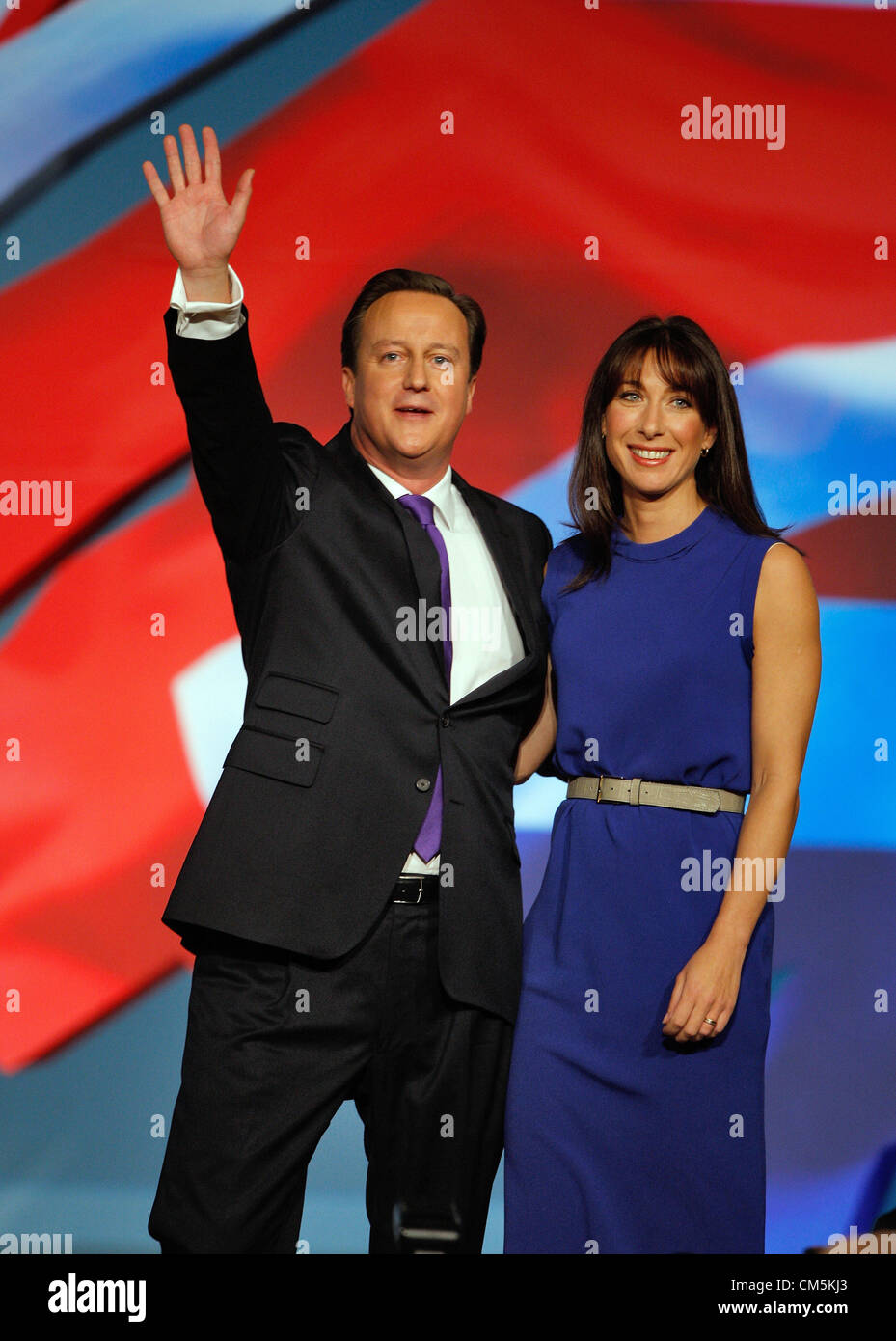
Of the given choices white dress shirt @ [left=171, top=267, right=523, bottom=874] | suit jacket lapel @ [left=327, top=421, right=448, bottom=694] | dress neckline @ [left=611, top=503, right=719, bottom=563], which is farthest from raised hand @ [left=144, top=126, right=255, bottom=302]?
dress neckline @ [left=611, top=503, right=719, bottom=563]

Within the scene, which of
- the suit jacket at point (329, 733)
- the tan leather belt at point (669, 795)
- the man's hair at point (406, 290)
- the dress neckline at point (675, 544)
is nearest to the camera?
the suit jacket at point (329, 733)

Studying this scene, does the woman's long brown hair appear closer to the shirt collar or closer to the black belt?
the shirt collar

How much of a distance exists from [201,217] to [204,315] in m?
0.14

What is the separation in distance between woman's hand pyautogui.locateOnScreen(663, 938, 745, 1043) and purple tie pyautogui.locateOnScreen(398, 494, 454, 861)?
411 mm

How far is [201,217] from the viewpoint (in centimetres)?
200

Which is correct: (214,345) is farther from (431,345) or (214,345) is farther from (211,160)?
(431,345)

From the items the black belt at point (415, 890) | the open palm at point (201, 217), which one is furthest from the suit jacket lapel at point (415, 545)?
the open palm at point (201, 217)

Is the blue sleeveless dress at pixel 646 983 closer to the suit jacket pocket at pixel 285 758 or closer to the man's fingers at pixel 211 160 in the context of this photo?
the suit jacket pocket at pixel 285 758

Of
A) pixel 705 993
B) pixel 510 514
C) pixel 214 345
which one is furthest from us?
pixel 510 514

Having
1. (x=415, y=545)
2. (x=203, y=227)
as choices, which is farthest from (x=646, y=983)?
(x=203, y=227)

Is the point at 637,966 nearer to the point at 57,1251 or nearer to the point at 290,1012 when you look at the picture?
the point at 290,1012

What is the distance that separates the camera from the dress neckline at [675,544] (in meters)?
2.28

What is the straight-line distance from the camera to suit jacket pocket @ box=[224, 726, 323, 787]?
211 centimetres

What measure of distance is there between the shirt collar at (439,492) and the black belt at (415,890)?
58cm
